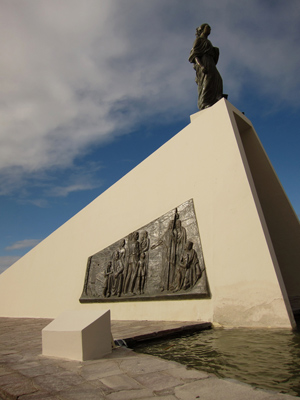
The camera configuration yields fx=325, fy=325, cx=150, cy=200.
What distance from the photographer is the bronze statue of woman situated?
600cm

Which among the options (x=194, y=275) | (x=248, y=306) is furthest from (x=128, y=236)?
(x=248, y=306)

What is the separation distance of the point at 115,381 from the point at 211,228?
283 cm

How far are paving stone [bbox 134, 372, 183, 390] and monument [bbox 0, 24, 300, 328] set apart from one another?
6.58ft

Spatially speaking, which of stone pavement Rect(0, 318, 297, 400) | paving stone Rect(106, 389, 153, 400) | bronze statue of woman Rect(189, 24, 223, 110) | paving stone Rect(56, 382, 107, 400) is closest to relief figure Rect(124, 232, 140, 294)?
stone pavement Rect(0, 318, 297, 400)

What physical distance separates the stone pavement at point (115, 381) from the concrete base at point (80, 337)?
8 cm

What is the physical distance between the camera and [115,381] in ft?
6.54

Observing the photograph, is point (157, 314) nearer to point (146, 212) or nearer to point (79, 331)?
point (146, 212)

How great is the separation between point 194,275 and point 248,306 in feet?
2.75

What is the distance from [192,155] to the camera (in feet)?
17.5

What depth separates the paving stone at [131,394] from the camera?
1.70 metres

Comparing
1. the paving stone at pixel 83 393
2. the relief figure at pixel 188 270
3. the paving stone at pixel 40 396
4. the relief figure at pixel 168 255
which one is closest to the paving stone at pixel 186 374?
the paving stone at pixel 83 393

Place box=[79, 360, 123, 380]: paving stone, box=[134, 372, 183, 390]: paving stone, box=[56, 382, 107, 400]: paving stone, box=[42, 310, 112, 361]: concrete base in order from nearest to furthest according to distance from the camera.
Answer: box=[56, 382, 107, 400]: paving stone
box=[134, 372, 183, 390]: paving stone
box=[79, 360, 123, 380]: paving stone
box=[42, 310, 112, 361]: concrete base

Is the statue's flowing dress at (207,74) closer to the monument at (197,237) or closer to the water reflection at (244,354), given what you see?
the monument at (197,237)

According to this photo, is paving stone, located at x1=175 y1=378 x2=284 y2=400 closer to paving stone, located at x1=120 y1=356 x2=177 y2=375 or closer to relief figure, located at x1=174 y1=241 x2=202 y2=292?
paving stone, located at x1=120 y1=356 x2=177 y2=375
